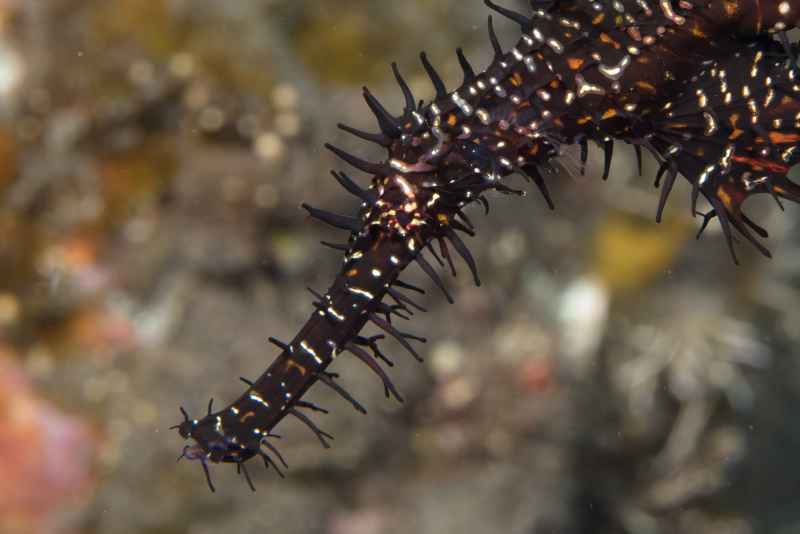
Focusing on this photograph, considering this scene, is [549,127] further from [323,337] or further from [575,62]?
[323,337]

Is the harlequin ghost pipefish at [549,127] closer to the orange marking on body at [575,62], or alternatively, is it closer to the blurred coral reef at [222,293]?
the orange marking on body at [575,62]

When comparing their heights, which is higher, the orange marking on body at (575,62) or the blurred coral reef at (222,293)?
the blurred coral reef at (222,293)

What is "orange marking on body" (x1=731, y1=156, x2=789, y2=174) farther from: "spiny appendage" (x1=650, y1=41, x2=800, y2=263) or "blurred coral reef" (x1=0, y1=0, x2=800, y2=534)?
"blurred coral reef" (x1=0, y1=0, x2=800, y2=534)

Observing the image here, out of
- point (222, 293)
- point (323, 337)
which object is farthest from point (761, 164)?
point (222, 293)

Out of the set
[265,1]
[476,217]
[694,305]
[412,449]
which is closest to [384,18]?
[265,1]

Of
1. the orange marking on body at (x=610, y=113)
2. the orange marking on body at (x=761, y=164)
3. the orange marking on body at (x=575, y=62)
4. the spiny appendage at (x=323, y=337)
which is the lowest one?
the orange marking on body at (x=761, y=164)

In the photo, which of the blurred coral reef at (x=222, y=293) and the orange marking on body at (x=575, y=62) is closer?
the orange marking on body at (x=575, y=62)

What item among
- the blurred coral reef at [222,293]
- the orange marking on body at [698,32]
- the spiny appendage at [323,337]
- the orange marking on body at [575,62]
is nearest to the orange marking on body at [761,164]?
the orange marking on body at [698,32]
